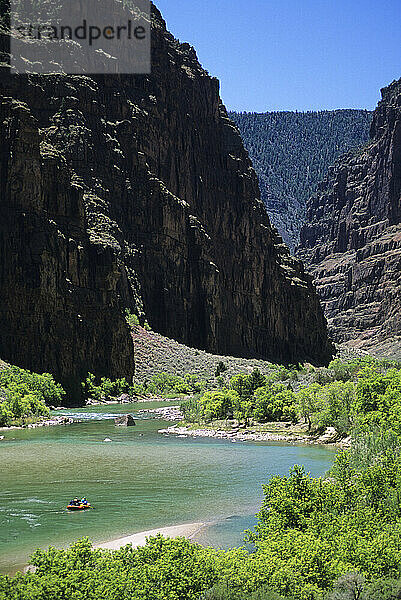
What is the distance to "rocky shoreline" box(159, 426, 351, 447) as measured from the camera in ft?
197

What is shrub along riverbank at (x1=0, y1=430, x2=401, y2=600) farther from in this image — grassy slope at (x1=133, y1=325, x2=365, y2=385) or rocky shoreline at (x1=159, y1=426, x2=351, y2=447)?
grassy slope at (x1=133, y1=325, x2=365, y2=385)

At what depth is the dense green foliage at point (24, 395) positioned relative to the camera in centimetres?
7619

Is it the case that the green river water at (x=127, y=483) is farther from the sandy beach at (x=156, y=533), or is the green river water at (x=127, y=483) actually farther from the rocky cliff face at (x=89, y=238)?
the rocky cliff face at (x=89, y=238)

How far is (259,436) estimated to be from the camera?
66.0 meters

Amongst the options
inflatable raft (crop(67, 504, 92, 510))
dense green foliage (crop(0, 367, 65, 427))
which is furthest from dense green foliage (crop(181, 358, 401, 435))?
dense green foliage (crop(0, 367, 65, 427))

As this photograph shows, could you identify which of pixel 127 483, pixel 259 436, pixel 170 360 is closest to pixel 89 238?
pixel 170 360

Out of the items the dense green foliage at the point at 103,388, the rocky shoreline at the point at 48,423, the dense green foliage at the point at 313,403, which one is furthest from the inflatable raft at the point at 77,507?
the dense green foliage at the point at 103,388

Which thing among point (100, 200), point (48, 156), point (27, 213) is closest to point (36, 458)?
point (27, 213)

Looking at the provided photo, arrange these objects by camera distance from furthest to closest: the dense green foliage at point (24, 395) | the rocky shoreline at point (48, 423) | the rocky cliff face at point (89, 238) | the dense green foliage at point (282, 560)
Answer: the rocky cliff face at point (89, 238) → the dense green foliage at point (24, 395) → the rocky shoreline at point (48, 423) → the dense green foliage at point (282, 560)

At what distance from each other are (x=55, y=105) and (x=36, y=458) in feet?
438

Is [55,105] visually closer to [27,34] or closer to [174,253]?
[27,34]

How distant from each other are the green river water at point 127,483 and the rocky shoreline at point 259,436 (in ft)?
7.86

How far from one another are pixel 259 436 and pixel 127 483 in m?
26.8

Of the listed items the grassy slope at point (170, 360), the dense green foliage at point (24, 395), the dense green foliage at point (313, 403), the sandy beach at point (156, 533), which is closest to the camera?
the sandy beach at point (156, 533)
